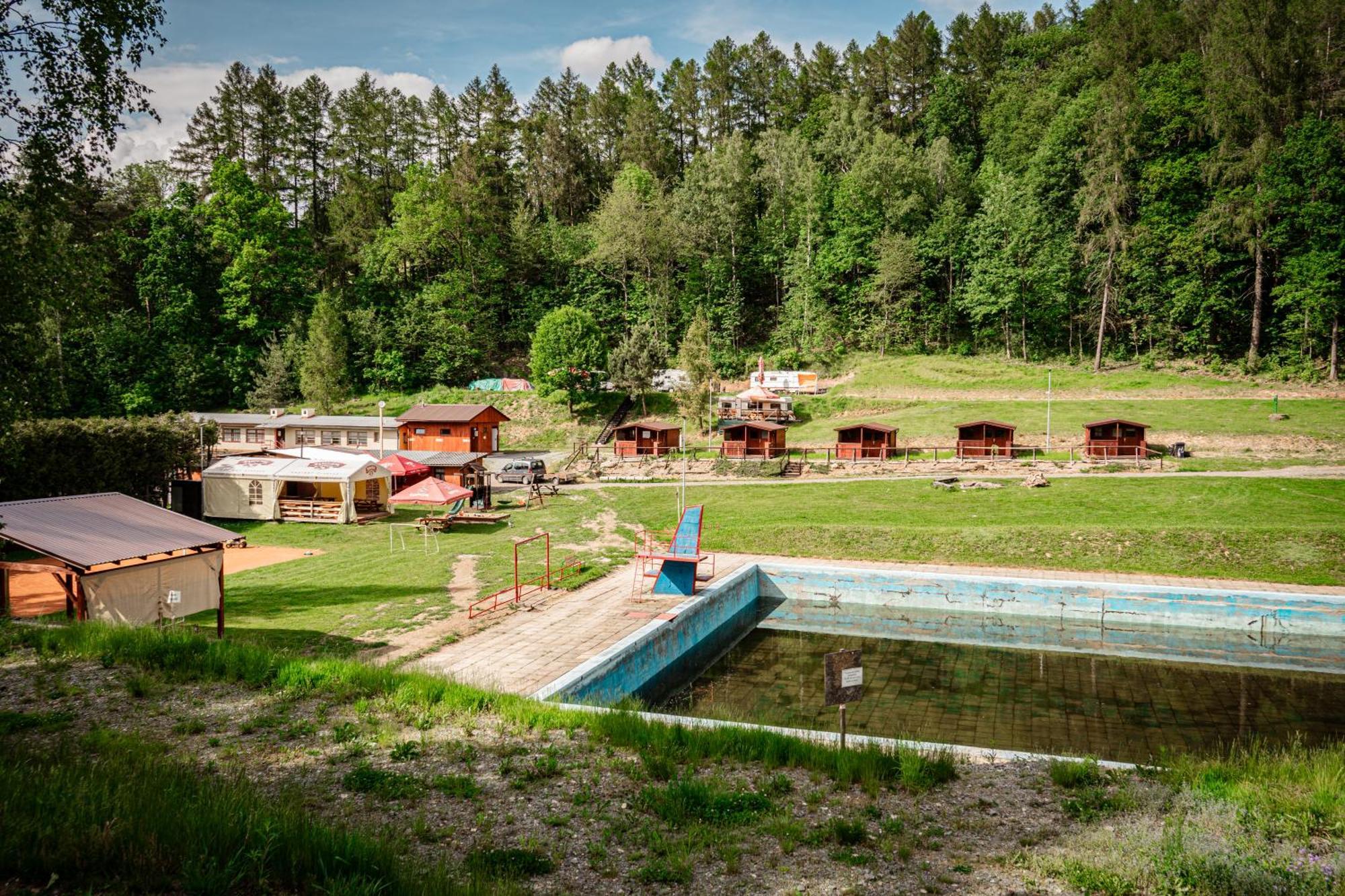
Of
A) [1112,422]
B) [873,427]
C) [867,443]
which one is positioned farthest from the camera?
[867,443]

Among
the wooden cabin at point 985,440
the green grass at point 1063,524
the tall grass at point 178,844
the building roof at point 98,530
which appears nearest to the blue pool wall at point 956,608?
the green grass at point 1063,524

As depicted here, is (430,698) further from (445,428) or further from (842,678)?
(445,428)

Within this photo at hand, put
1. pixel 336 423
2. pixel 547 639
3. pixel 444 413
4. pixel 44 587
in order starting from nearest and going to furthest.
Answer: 1. pixel 547 639
2. pixel 44 587
3. pixel 336 423
4. pixel 444 413

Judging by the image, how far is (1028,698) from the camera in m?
16.4

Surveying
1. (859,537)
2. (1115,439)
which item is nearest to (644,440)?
(859,537)

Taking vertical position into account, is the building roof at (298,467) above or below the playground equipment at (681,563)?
above

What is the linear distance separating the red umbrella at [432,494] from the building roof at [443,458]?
26.0 feet

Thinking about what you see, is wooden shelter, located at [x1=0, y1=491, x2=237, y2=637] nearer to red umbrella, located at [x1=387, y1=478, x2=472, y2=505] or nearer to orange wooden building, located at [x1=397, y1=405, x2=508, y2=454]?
red umbrella, located at [x1=387, y1=478, x2=472, y2=505]

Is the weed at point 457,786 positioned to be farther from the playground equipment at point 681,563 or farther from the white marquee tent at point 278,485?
the white marquee tent at point 278,485

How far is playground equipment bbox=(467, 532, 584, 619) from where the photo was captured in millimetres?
19031

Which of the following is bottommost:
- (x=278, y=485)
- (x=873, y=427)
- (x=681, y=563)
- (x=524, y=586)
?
(x=524, y=586)

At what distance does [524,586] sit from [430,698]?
1074cm

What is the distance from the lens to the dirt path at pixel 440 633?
15430 mm

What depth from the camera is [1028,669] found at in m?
18.3
